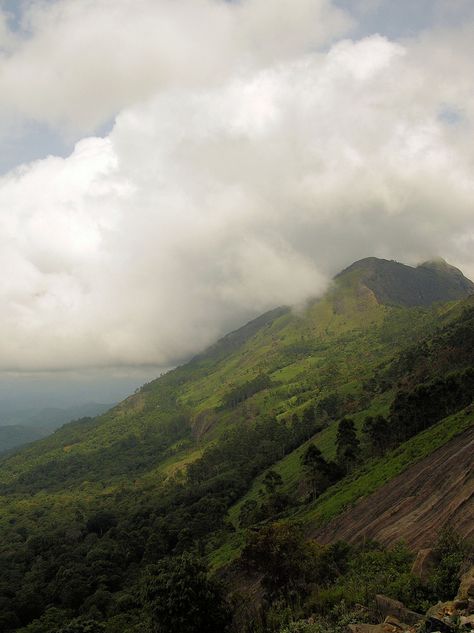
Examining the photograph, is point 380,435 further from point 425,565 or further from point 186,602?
point 186,602

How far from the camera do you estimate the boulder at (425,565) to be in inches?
1371

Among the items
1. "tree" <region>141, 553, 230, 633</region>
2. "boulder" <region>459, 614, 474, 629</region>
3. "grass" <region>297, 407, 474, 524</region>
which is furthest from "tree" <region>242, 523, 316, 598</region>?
"grass" <region>297, 407, 474, 524</region>

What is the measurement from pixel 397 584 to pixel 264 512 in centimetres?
7884

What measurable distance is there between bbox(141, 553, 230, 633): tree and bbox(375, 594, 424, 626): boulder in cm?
1801

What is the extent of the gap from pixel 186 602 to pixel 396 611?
20816 mm

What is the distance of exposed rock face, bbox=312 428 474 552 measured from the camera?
4650cm

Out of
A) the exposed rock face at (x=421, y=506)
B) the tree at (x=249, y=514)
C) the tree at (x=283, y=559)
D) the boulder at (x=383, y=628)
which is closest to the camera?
the boulder at (x=383, y=628)

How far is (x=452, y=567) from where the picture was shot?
32.6m

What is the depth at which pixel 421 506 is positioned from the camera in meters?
54.1

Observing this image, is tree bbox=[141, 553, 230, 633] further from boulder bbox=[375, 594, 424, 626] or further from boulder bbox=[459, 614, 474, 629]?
boulder bbox=[459, 614, 474, 629]

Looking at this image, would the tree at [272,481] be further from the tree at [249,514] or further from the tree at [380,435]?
the tree at [380,435]

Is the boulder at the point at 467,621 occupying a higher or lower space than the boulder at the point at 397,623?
higher

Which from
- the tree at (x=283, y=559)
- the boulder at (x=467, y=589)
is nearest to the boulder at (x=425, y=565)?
the boulder at (x=467, y=589)

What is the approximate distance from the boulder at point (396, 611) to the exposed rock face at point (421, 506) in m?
14.3
